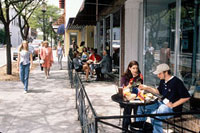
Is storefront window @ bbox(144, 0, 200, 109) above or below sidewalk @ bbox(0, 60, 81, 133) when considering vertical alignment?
above

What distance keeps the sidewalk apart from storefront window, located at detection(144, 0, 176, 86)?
2.64 metres

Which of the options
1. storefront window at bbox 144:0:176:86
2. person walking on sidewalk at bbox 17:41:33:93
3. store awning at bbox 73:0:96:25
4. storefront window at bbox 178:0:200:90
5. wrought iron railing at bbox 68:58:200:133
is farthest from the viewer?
store awning at bbox 73:0:96:25

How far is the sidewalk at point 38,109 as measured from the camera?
16.9ft

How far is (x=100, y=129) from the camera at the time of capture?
4.94m

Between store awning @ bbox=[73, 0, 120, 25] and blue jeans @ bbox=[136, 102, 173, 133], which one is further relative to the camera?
store awning @ bbox=[73, 0, 120, 25]

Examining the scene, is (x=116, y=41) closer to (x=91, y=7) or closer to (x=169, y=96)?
(x=91, y=7)

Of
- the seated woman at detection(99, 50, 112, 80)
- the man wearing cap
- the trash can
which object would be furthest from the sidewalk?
the man wearing cap

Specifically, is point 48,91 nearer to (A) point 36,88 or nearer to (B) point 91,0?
(A) point 36,88

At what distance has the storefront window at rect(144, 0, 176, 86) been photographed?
612 cm

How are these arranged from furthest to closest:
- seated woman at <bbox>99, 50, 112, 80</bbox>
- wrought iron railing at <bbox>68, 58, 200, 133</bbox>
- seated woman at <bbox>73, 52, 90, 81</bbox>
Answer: seated woman at <bbox>73, 52, 90, 81</bbox>
seated woman at <bbox>99, 50, 112, 80</bbox>
wrought iron railing at <bbox>68, 58, 200, 133</bbox>

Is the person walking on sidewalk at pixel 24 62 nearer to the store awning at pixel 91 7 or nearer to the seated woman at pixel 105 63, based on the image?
the store awning at pixel 91 7

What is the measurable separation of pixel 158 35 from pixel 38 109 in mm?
3922

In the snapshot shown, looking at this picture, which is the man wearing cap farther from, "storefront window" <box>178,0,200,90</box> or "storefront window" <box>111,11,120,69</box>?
"storefront window" <box>111,11,120,69</box>

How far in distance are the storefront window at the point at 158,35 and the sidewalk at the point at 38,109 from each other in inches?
104
